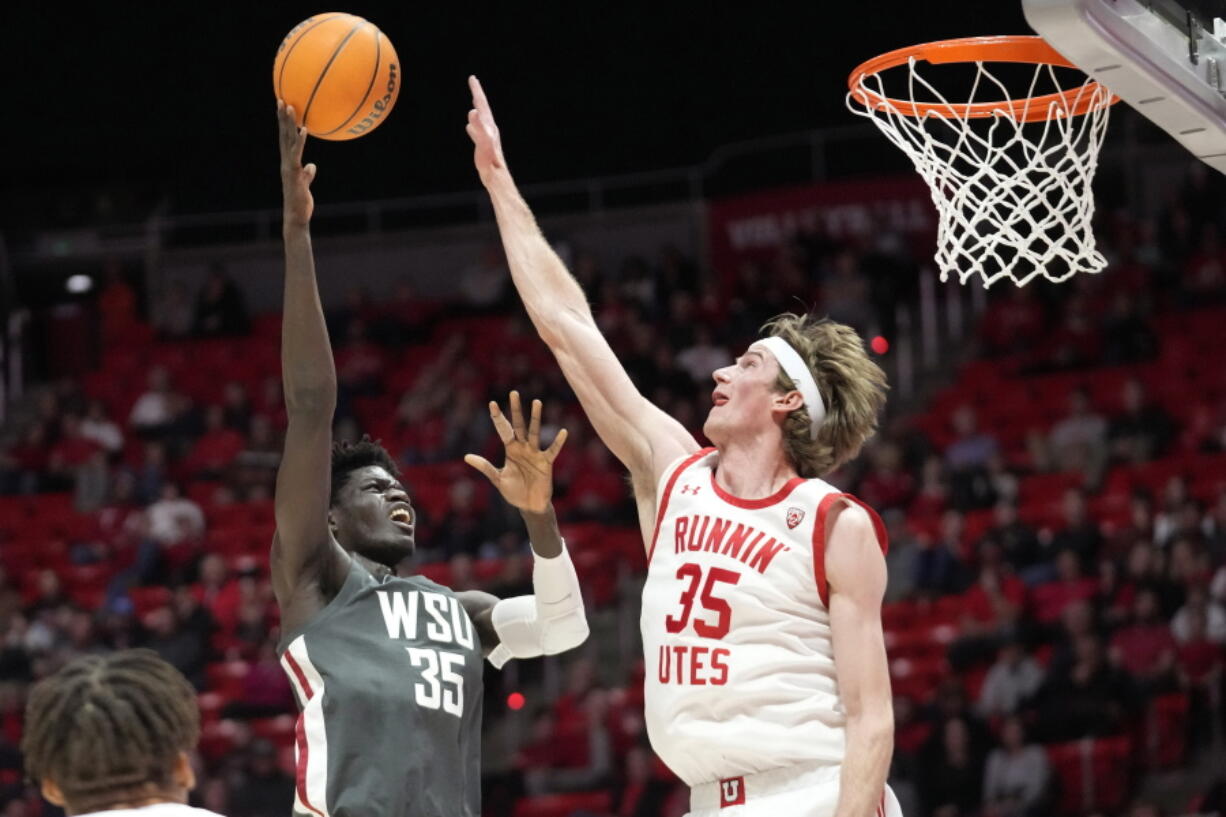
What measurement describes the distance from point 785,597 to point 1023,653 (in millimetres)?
6489

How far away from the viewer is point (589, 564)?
1177 cm

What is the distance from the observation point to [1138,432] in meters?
11.6

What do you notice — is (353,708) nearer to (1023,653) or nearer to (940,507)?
(1023,653)

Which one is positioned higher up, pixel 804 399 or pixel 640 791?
pixel 804 399

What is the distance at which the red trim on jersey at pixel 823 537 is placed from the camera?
12.5ft

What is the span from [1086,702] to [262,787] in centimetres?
466

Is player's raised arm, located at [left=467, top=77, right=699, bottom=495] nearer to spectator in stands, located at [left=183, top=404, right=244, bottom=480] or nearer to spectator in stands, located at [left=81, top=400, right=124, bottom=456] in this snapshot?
spectator in stands, located at [left=183, top=404, right=244, bottom=480]

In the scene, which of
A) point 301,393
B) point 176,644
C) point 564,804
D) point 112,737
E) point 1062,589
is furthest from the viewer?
point 176,644

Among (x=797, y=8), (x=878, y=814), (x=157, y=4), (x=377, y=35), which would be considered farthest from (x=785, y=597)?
(x=157, y=4)

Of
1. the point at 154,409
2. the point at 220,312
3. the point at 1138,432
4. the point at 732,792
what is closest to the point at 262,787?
the point at 154,409

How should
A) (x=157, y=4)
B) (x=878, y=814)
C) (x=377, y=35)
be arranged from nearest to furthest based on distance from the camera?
1. (x=878, y=814)
2. (x=377, y=35)
3. (x=157, y=4)

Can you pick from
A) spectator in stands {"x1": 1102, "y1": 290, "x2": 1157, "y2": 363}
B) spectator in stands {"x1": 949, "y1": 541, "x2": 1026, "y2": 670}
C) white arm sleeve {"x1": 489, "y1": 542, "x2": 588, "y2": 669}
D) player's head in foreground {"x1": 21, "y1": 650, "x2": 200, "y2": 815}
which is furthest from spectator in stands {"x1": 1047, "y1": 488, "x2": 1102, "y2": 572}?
player's head in foreground {"x1": 21, "y1": 650, "x2": 200, "y2": 815}

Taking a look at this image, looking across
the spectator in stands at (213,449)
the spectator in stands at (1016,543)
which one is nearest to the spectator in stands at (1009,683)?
the spectator in stands at (1016,543)

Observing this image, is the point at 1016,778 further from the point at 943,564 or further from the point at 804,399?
the point at 804,399
